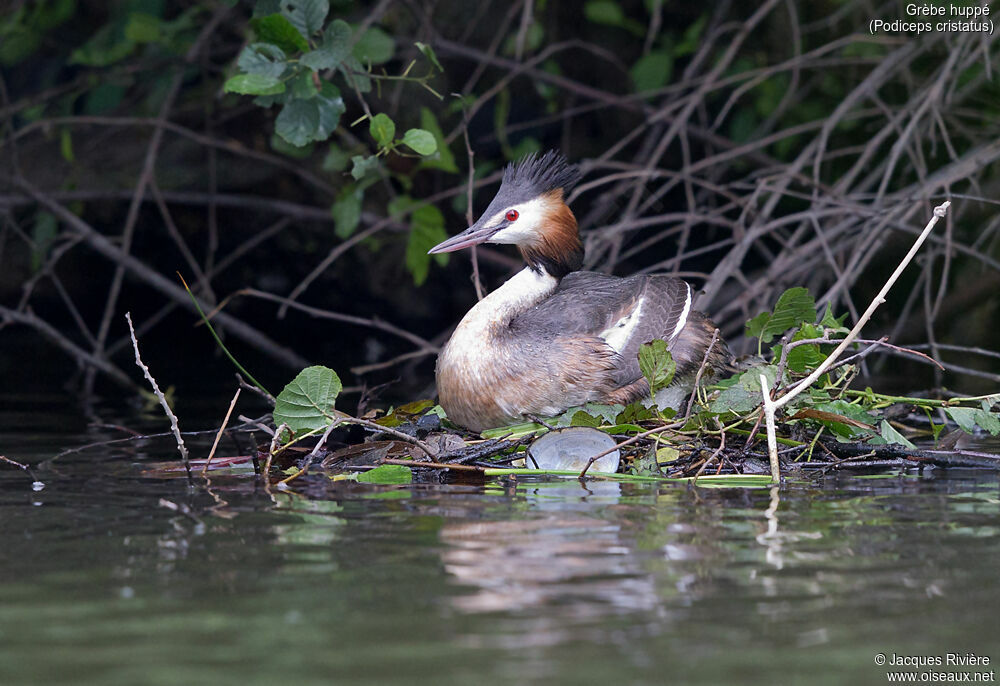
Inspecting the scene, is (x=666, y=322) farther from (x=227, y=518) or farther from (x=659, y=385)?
(x=227, y=518)

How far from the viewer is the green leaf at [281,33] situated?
4.73 m

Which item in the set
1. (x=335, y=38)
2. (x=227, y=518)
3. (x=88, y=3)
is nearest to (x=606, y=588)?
(x=227, y=518)

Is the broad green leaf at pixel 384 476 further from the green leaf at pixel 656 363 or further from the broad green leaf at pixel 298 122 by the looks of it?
the broad green leaf at pixel 298 122

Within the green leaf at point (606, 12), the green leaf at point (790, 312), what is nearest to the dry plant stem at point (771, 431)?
the green leaf at point (790, 312)

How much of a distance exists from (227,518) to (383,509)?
0.47 metres

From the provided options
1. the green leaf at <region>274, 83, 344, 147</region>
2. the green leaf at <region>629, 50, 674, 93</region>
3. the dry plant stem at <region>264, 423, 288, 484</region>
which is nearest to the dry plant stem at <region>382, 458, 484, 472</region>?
the dry plant stem at <region>264, 423, 288, 484</region>

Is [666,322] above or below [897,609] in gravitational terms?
above

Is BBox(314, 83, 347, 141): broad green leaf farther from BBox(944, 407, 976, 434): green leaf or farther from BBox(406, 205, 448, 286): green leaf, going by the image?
BBox(944, 407, 976, 434): green leaf

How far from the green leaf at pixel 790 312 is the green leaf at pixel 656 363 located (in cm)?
51

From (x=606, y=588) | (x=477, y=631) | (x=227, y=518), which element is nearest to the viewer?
(x=477, y=631)

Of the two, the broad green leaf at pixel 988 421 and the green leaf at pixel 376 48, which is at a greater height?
the green leaf at pixel 376 48

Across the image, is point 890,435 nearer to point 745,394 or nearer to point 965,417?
point 965,417

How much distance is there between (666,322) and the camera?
5.12m

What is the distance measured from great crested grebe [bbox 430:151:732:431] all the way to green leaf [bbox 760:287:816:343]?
1.03 feet
